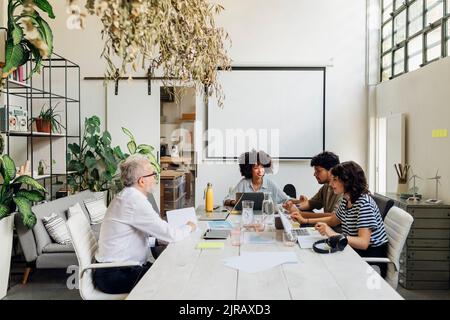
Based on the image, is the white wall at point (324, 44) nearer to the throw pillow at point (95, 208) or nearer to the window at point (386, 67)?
the window at point (386, 67)

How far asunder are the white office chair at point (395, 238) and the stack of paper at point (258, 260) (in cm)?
53

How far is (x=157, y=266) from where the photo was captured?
193 centimetres

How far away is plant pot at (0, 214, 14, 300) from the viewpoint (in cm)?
346

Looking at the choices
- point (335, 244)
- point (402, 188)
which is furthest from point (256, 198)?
point (402, 188)

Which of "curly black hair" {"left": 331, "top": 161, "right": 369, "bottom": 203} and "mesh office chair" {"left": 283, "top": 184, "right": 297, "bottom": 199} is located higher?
"curly black hair" {"left": 331, "top": 161, "right": 369, "bottom": 203}

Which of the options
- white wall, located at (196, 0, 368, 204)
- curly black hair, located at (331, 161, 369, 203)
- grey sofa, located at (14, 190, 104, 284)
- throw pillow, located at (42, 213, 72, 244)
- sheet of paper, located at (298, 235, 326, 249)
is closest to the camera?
sheet of paper, located at (298, 235, 326, 249)

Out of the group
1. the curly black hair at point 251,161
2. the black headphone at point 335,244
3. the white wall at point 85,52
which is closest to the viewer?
the black headphone at point 335,244

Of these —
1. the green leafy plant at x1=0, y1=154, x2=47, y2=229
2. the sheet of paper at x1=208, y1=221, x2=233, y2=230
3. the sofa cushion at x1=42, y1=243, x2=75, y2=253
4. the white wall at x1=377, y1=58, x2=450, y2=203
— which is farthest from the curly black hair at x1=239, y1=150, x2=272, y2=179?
the green leafy plant at x1=0, y1=154, x2=47, y2=229

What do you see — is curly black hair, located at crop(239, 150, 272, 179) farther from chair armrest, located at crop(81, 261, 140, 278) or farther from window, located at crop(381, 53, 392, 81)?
window, located at crop(381, 53, 392, 81)

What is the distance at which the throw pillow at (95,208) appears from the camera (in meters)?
4.86

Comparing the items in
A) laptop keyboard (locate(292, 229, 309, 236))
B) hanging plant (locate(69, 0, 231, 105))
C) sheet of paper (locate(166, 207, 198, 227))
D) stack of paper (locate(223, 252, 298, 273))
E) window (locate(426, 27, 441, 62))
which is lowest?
stack of paper (locate(223, 252, 298, 273))

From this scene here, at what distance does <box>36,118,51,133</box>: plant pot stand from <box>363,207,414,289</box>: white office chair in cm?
409

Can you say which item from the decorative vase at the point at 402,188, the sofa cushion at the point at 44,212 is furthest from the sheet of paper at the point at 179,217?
the decorative vase at the point at 402,188
